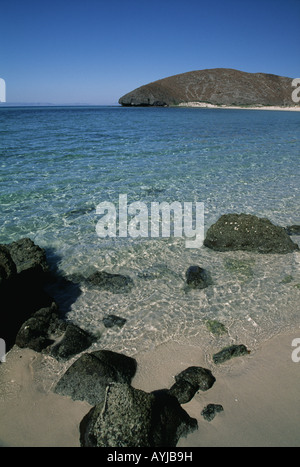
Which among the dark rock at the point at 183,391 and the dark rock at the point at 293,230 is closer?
the dark rock at the point at 183,391

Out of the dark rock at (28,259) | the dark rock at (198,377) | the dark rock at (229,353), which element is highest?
the dark rock at (28,259)

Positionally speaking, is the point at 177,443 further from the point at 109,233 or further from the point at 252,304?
the point at 109,233

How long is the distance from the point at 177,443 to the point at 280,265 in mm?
5096

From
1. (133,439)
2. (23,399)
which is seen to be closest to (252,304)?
(133,439)

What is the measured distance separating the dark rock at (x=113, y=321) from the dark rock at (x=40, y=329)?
81 cm

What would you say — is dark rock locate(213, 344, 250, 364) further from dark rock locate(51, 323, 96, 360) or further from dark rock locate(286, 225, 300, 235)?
dark rock locate(286, 225, 300, 235)

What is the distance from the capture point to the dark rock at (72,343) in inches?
186

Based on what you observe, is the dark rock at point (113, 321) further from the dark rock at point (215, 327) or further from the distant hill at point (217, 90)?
the distant hill at point (217, 90)

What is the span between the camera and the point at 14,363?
458 centimetres

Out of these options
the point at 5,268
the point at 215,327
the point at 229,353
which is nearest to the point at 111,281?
the point at 5,268

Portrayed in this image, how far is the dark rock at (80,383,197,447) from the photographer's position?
3.23 m

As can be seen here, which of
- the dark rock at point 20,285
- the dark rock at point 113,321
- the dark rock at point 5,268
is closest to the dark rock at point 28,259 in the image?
the dark rock at point 20,285

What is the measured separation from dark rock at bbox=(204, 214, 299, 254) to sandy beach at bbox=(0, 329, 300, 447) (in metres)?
3.13
